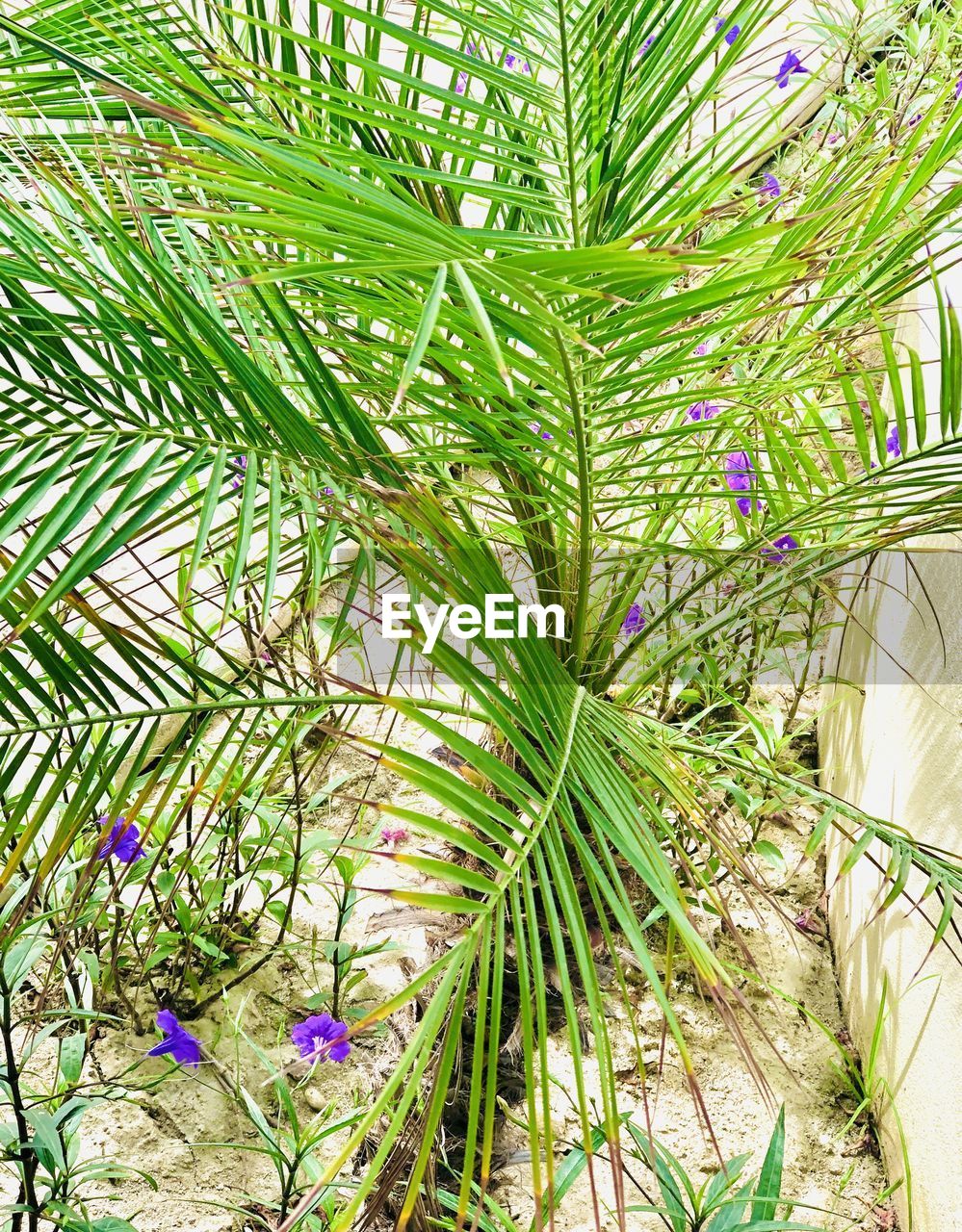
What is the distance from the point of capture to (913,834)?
1.17 m

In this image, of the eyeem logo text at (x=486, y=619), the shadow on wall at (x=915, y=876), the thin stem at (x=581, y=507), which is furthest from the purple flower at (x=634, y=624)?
the eyeem logo text at (x=486, y=619)

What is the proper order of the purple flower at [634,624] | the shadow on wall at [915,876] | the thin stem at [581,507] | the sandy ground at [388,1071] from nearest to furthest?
the thin stem at [581,507], the shadow on wall at [915,876], the sandy ground at [388,1071], the purple flower at [634,624]

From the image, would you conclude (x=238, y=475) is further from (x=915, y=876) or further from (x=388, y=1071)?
(x=915, y=876)

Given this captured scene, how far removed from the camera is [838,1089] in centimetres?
132

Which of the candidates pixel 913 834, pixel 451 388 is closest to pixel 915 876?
pixel 913 834

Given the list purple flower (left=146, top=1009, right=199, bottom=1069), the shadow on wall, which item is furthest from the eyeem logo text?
purple flower (left=146, top=1009, right=199, bottom=1069)

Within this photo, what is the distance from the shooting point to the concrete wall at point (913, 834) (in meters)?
1.03

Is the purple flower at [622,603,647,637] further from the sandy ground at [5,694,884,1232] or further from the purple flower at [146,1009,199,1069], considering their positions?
the purple flower at [146,1009,199,1069]

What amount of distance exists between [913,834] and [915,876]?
0.15 ft

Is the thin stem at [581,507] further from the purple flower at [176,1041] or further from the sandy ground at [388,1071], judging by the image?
the purple flower at [176,1041]

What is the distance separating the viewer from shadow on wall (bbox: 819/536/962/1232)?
103 cm

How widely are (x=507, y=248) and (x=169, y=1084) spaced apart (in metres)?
1.04

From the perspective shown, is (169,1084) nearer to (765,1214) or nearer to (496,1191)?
(496,1191)

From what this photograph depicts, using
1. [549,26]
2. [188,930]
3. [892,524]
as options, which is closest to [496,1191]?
[188,930]
